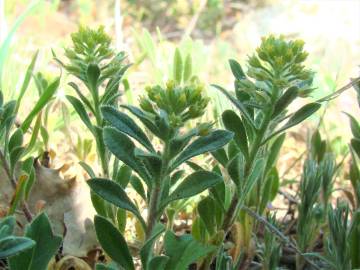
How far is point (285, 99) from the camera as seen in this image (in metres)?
1.09

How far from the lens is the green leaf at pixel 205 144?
1048 mm

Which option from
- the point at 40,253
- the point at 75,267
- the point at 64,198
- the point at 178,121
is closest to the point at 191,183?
the point at 178,121

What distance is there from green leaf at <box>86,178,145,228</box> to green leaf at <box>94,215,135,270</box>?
0.04 m

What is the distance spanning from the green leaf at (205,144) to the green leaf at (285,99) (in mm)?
124

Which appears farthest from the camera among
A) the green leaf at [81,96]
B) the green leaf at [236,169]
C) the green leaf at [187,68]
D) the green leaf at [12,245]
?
the green leaf at [187,68]

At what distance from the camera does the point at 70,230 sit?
4.85 ft

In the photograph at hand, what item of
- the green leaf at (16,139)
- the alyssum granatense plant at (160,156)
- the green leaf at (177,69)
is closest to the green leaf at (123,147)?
the alyssum granatense plant at (160,156)

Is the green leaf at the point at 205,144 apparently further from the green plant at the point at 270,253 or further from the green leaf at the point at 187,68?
the green leaf at the point at 187,68

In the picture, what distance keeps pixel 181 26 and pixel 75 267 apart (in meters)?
6.07

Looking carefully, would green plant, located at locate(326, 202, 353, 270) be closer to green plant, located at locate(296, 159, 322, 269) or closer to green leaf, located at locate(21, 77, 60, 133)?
green plant, located at locate(296, 159, 322, 269)

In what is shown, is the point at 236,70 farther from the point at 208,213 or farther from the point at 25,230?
the point at 25,230

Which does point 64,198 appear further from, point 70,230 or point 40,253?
point 40,253

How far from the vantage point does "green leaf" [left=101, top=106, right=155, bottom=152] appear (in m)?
1.06

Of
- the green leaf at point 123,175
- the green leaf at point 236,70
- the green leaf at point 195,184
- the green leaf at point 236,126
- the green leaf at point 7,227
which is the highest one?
the green leaf at point 236,70
